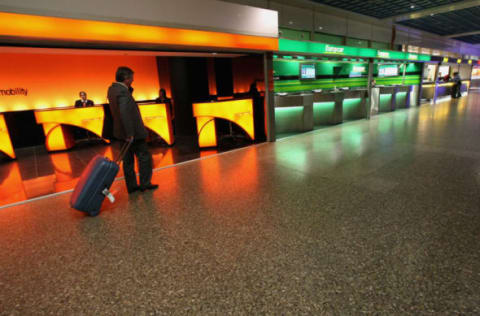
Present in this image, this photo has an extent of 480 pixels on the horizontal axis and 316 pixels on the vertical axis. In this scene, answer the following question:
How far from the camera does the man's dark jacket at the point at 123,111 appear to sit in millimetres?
3215

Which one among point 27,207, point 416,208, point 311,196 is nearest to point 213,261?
point 311,196

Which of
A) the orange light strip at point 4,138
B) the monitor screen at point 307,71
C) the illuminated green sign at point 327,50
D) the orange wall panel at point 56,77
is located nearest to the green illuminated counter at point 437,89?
the illuminated green sign at point 327,50

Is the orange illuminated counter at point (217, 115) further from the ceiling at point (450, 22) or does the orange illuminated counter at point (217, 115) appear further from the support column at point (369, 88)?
the ceiling at point (450, 22)

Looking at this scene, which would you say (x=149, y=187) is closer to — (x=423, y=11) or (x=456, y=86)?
(x=423, y=11)

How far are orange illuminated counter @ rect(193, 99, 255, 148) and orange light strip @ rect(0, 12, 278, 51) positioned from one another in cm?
137

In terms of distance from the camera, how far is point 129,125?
325cm

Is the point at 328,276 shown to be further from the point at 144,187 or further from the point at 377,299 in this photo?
the point at 144,187

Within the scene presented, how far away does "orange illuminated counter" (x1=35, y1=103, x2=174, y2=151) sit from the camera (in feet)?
20.7

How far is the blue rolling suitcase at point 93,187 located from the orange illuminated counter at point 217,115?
3.24 metres

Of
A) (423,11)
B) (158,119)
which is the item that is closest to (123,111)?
(158,119)

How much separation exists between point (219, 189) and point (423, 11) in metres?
14.1

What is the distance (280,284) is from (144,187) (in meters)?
2.52

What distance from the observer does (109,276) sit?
198 centimetres

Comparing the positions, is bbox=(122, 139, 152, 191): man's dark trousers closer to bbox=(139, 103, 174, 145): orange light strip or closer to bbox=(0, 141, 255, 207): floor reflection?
bbox=(0, 141, 255, 207): floor reflection
